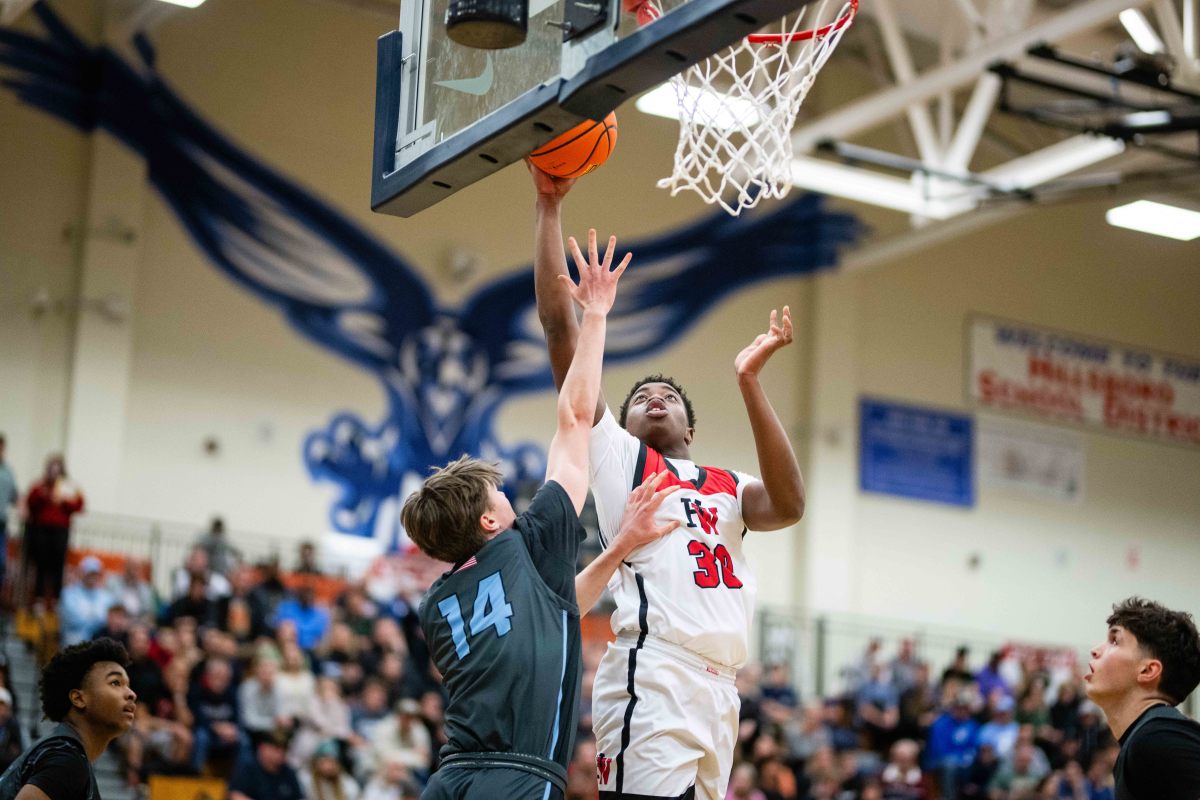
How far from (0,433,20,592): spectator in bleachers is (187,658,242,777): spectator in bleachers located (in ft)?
11.5

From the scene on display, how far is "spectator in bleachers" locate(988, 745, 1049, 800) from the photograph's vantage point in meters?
15.5

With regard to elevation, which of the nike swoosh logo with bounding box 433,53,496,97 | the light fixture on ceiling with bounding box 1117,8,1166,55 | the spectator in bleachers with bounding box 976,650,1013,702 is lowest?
the spectator in bleachers with bounding box 976,650,1013,702

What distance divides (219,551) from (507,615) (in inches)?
520

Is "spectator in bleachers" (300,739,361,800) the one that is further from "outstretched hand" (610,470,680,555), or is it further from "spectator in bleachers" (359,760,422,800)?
"outstretched hand" (610,470,680,555)

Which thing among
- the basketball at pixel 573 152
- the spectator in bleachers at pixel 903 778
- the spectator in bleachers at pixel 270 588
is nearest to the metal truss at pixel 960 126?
the spectator in bleachers at pixel 903 778

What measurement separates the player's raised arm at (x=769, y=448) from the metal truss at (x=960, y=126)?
1117 centimetres

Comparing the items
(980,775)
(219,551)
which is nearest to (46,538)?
(219,551)

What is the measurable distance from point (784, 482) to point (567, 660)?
129 cm

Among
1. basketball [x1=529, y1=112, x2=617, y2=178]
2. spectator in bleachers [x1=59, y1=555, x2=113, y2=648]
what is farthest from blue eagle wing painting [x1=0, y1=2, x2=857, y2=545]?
basketball [x1=529, y1=112, x2=617, y2=178]

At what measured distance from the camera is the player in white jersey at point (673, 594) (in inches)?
208

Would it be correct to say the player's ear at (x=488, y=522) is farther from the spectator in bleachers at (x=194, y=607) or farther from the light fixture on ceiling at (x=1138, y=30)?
the light fixture on ceiling at (x=1138, y=30)

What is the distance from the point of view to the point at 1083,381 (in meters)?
24.8

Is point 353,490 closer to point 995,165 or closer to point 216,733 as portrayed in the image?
point 216,733

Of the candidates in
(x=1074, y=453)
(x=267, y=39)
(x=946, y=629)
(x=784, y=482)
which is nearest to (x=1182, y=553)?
(x=1074, y=453)
